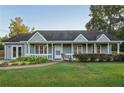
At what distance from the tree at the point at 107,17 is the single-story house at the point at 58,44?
3179mm

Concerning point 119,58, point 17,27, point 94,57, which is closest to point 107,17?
point 119,58

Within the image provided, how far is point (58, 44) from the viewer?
34281 millimetres

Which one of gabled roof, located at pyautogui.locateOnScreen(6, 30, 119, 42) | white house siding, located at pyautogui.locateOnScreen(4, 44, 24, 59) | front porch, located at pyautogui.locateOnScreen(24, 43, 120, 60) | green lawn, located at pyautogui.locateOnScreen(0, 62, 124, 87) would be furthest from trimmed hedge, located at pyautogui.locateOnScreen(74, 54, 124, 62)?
green lawn, located at pyautogui.locateOnScreen(0, 62, 124, 87)

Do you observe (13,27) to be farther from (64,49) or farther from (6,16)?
(64,49)

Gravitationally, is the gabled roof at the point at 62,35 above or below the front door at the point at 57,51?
above

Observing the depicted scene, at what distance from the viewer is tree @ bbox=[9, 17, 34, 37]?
110 ft

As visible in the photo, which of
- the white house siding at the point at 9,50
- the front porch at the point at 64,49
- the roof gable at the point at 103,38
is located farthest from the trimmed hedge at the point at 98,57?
the white house siding at the point at 9,50

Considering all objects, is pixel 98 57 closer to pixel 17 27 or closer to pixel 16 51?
pixel 16 51

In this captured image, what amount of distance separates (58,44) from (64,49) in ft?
2.46

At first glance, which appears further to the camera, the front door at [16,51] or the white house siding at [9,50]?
the white house siding at [9,50]

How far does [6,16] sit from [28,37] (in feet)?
11.0

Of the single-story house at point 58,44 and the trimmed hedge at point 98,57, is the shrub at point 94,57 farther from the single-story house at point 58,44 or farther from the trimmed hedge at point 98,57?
the single-story house at point 58,44

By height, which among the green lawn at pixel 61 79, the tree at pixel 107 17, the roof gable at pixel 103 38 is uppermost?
the tree at pixel 107 17

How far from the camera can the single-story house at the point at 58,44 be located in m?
33.3
